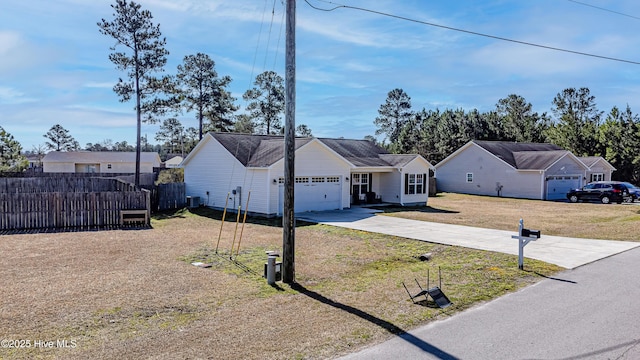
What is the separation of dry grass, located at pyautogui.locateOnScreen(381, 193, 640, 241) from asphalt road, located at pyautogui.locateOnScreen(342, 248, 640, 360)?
860cm

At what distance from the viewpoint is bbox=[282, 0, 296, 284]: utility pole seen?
30.3ft

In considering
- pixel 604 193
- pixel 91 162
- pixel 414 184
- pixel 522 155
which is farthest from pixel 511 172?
pixel 91 162

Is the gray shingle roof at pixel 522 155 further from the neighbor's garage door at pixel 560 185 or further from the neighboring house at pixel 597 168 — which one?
the neighboring house at pixel 597 168

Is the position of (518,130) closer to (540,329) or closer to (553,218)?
(553,218)

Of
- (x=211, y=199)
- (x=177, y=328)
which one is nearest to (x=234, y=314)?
(x=177, y=328)

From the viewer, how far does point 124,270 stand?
34.8 feet

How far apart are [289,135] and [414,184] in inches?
798

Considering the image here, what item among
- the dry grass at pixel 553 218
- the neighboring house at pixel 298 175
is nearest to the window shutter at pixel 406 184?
the neighboring house at pixel 298 175

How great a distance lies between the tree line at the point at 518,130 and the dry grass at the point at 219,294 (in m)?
37.5

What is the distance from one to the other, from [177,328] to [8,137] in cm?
3651

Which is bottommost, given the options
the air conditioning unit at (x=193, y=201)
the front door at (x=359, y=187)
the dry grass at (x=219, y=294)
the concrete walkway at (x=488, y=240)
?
the dry grass at (x=219, y=294)

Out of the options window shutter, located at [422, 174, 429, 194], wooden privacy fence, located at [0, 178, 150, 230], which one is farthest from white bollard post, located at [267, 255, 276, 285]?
window shutter, located at [422, 174, 429, 194]

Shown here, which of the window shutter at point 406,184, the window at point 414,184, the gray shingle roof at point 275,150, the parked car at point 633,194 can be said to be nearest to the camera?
the gray shingle roof at point 275,150

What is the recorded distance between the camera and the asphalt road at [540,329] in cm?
583
